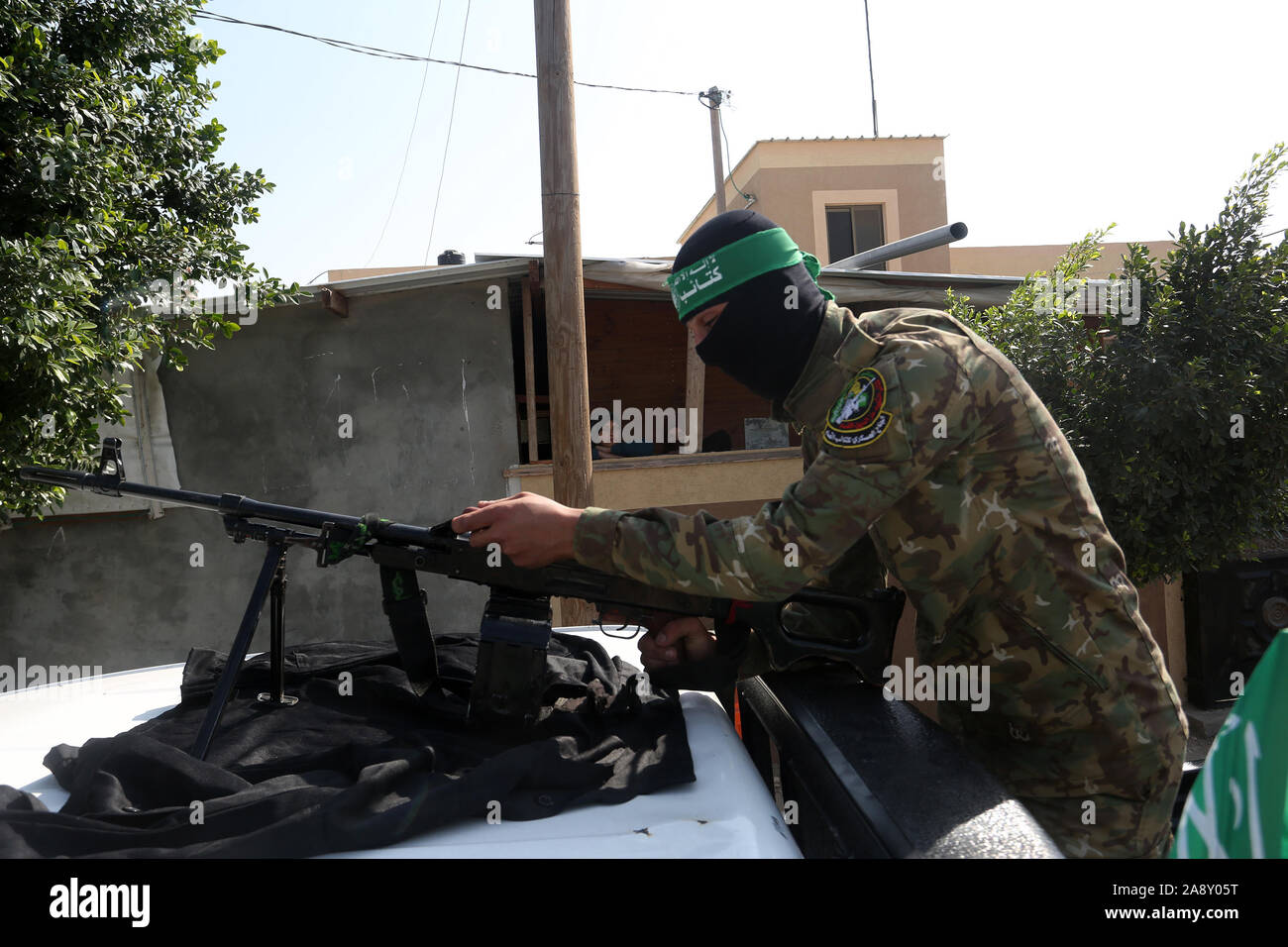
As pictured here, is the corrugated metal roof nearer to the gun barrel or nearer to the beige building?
the gun barrel

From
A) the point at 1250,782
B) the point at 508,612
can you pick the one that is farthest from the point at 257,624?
the point at 1250,782

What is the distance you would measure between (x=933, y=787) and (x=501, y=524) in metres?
1.07

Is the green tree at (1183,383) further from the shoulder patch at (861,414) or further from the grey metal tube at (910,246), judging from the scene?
the shoulder patch at (861,414)

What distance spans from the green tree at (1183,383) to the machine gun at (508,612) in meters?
3.75

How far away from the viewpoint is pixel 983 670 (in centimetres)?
190

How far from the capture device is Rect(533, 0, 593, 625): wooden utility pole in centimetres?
481

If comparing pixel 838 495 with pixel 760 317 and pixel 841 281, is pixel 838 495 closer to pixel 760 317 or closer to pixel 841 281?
pixel 760 317

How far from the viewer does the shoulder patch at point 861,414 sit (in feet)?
5.45

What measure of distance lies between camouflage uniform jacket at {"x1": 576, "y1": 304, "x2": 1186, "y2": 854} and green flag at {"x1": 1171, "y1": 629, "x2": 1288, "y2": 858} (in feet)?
2.02

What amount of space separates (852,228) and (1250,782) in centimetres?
1755

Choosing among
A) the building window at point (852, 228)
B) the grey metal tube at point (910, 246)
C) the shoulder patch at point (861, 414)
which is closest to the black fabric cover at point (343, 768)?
the shoulder patch at point (861, 414)

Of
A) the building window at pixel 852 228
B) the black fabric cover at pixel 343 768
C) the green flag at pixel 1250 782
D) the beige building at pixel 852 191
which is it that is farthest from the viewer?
the building window at pixel 852 228

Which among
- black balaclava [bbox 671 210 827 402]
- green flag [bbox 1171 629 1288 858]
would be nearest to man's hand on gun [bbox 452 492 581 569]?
black balaclava [bbox 671 210 827 402]
